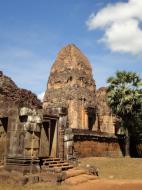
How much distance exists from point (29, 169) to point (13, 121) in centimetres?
249

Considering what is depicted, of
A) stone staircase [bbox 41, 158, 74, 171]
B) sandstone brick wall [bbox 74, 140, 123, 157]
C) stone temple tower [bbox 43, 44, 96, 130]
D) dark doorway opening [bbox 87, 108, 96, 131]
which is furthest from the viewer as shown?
dark doorway opening [bbox 87, 108, 96, 131]

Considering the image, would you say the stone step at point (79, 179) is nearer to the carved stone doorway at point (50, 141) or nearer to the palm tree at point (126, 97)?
the carved stone doorway at point (50, 141)

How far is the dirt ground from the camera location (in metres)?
12.2

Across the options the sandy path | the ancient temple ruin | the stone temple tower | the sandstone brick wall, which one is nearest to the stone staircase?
the ancient temple ruin

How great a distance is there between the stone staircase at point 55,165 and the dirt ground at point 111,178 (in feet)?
→ 3.50

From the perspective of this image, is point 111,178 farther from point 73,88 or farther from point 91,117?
point 91,117

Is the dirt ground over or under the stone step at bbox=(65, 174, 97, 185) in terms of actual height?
under

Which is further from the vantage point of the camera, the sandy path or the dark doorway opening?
the dark doorway opening

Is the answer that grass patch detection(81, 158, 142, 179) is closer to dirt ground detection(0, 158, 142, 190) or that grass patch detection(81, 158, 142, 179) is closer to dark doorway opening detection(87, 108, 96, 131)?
dirt ground detection(0, 158, 142, 190)

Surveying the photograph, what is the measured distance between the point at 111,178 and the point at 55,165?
9.90 feet

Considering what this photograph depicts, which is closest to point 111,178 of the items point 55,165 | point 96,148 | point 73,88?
point 55,165

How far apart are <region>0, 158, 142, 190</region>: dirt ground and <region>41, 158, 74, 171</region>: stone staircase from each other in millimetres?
1066

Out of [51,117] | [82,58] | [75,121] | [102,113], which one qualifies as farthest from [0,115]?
[102,113]

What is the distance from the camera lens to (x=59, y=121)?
1733 cm
